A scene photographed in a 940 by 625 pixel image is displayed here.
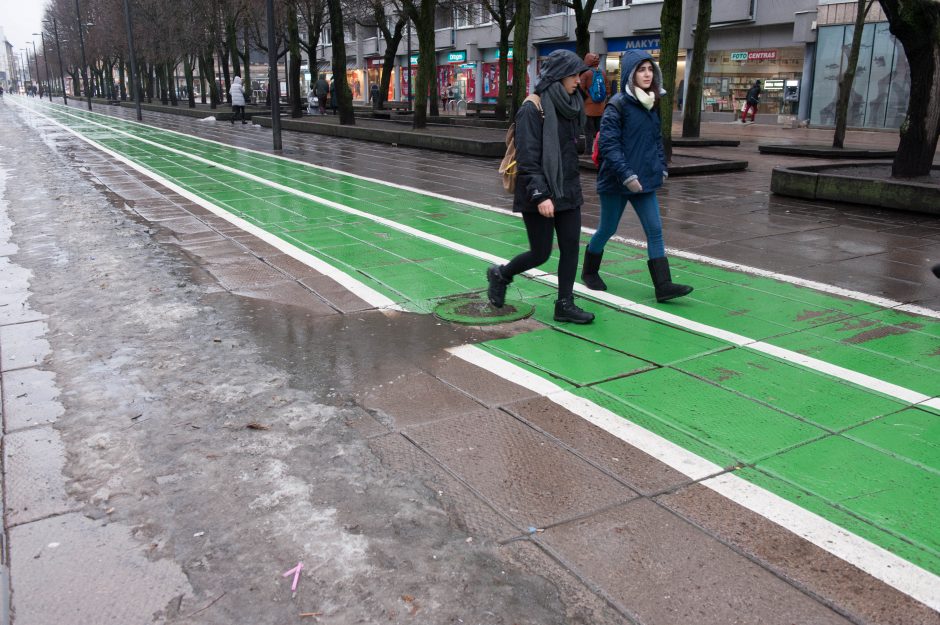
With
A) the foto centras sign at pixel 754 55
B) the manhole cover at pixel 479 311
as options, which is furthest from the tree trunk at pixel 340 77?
the manhole cover at pixel 479 311

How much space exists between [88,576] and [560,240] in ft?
12.0

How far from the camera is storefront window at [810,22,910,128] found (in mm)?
28672

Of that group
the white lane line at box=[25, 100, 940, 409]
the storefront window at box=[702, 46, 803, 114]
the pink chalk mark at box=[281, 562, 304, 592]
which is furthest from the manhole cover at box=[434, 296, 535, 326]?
the storefront window at box=[702, 46, 803, 114]

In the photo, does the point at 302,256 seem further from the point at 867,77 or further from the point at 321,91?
the point at 321,91

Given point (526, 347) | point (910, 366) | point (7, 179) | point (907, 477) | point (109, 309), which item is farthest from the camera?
point (7, 179)

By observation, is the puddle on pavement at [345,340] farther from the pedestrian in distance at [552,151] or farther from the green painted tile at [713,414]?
the green painted tile at [713,414]

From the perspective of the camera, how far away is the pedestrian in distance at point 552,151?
5273mm

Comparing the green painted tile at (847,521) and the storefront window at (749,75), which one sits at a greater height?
the storefront window at (749,75)

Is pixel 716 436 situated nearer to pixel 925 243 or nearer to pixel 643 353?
pixel 643 353

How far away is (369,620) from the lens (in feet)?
8.52

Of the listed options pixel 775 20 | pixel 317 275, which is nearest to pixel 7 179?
pixel 317 275

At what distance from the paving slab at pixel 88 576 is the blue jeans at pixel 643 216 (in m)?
4.24

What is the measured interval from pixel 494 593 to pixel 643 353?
2674 mm

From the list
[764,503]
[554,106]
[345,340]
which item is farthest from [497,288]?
[764,503]
